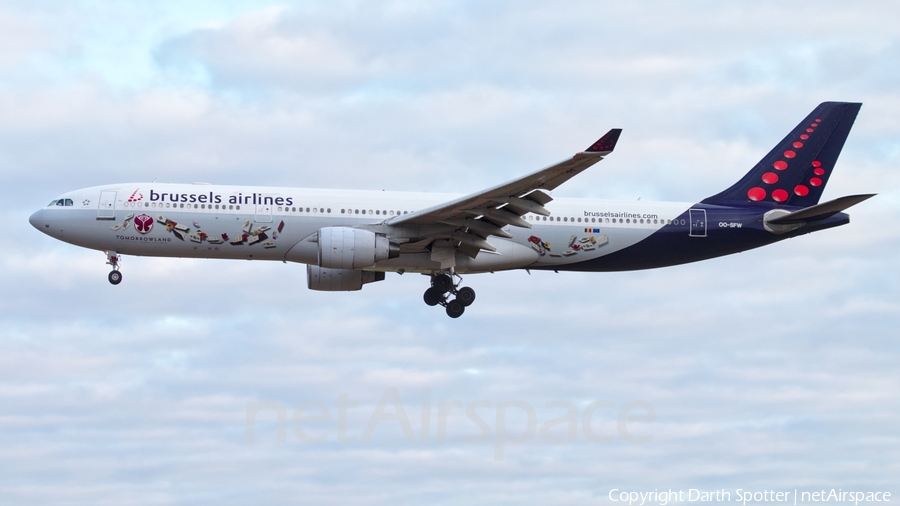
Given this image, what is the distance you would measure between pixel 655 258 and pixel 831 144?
8.89 meters

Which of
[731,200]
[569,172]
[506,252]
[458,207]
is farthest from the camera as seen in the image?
[731,200]

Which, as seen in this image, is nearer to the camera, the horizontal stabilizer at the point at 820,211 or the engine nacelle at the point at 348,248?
the engine nacelle at the point at 348,248

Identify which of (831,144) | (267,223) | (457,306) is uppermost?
(831,144)

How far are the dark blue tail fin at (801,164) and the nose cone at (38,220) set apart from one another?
23004mm

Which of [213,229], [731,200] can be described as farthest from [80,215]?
[731,200]

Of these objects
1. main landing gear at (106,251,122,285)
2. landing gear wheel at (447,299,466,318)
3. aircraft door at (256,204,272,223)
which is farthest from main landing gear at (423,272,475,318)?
main landing gear at (106,251,122,285)

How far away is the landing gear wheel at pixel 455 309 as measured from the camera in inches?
1718

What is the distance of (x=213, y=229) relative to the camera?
41469 mm

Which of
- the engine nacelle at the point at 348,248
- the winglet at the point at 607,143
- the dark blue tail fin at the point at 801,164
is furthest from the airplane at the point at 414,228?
the winglet at the point at 607,143

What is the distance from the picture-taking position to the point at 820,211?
43.1m

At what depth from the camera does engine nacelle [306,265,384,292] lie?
147 feet

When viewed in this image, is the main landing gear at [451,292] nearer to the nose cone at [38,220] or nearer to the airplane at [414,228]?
the airplane at [414,228]

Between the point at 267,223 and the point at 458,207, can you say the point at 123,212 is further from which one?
the point at 458,207

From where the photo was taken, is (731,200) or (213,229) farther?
(731,200)
